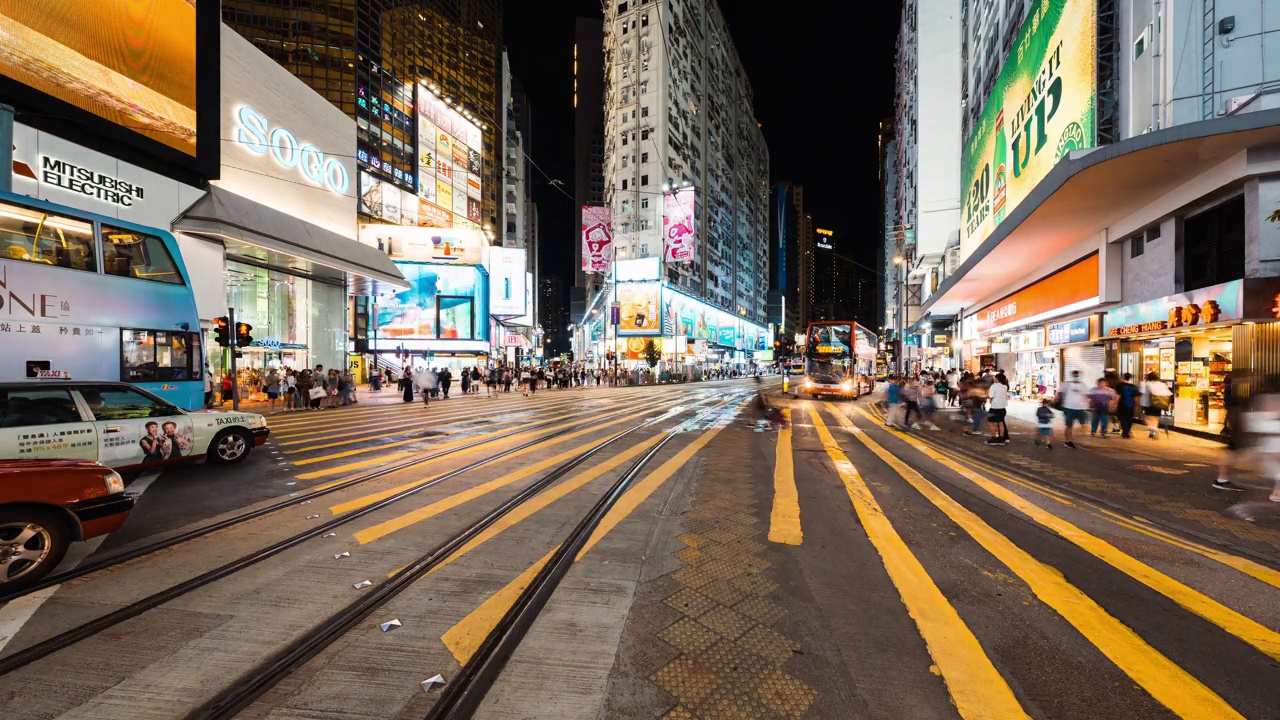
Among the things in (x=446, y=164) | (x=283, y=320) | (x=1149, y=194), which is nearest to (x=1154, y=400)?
(x=1149, y=194)

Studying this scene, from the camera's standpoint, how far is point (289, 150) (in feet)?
84.5

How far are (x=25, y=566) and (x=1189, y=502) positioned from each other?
42.3 feet

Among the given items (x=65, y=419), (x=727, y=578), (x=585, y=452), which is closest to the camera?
(x=727, y=578)

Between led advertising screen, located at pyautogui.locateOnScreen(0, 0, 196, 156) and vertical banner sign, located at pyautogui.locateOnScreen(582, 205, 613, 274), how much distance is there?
29.9 m

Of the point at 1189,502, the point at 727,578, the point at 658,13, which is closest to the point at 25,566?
the point at 727,578

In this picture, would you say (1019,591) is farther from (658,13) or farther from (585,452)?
(658,13)

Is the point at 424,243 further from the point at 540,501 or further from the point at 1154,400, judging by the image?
the point at 1154,400

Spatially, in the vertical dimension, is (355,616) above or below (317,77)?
below

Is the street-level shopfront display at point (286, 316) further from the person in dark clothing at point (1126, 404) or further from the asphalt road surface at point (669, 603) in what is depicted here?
the person in dark clothing at point (1126, 404)

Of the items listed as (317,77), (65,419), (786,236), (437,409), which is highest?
(786,236)

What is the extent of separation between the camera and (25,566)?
13.6 feet

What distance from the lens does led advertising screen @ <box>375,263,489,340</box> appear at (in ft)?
155

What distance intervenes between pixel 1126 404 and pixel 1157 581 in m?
11.6

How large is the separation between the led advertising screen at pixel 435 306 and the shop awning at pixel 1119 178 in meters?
41.5
